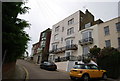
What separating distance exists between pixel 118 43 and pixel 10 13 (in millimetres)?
19351

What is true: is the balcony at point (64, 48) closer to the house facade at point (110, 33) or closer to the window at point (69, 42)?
the window at point (69, 42)

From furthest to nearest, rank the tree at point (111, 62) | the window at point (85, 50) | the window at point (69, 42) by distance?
the window at point (69, 42), the window at point (85, 50), the tree at point (111, 62)

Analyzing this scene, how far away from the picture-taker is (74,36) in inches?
1173

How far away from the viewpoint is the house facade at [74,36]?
2556 cm

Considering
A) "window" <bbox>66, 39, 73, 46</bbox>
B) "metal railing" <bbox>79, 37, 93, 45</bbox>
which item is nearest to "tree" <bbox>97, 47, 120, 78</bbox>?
"metal railing" <bbox>79, 37, 93, 45</bbox>

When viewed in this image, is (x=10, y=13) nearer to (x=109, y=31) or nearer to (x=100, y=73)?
(x=100, y=73)

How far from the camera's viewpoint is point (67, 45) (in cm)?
3072

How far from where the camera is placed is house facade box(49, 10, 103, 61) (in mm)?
25562

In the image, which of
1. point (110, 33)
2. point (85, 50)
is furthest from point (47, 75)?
point (110, 33)

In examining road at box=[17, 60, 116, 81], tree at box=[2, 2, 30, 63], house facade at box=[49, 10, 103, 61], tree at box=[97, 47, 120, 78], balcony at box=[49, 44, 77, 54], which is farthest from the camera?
balcony at box=[49, 44, 77, 54]

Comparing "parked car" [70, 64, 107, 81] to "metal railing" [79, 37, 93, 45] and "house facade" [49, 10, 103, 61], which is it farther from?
"metal railing" [79, 37, 93, 45]

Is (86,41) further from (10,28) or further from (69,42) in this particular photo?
(10,28)

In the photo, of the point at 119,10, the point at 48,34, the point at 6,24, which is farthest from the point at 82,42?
the point at 6,24

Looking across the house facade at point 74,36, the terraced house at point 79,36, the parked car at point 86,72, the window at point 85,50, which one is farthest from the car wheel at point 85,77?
the window at point 85,50
